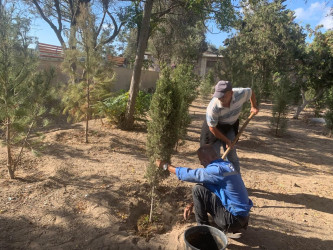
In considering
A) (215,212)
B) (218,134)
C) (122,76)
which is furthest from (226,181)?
(122,76)

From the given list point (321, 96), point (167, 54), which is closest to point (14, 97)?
point (321, 96)

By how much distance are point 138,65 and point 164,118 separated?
4.39 metres

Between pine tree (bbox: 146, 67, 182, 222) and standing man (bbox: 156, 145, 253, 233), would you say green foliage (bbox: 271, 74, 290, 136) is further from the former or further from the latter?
standing man (bbox: 156, 145, 253, 233)

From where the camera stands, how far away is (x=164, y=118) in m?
3.11

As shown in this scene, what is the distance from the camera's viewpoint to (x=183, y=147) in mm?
6727

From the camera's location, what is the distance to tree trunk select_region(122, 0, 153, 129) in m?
6.92

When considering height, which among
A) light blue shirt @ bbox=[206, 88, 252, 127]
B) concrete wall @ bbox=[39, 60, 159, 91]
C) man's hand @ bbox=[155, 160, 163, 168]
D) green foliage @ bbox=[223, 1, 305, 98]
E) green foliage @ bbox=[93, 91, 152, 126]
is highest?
green foliage @ bbox=[223, 1, 305, 98]

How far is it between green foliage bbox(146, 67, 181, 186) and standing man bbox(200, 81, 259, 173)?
55 centimetres

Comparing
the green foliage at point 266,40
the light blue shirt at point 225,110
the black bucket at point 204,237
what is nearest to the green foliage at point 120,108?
the light blue shirt at point 225,110

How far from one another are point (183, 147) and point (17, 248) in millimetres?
4596

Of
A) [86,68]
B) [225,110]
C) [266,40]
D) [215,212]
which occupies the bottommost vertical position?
[215,212]

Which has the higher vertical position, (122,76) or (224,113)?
(122,76)

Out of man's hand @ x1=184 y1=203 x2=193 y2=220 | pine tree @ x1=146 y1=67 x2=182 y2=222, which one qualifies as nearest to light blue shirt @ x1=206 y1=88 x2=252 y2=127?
pine tree @ x1=146 y1=67 x2=182 y2=222

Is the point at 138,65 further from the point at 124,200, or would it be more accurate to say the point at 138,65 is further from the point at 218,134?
the point at 124,200
